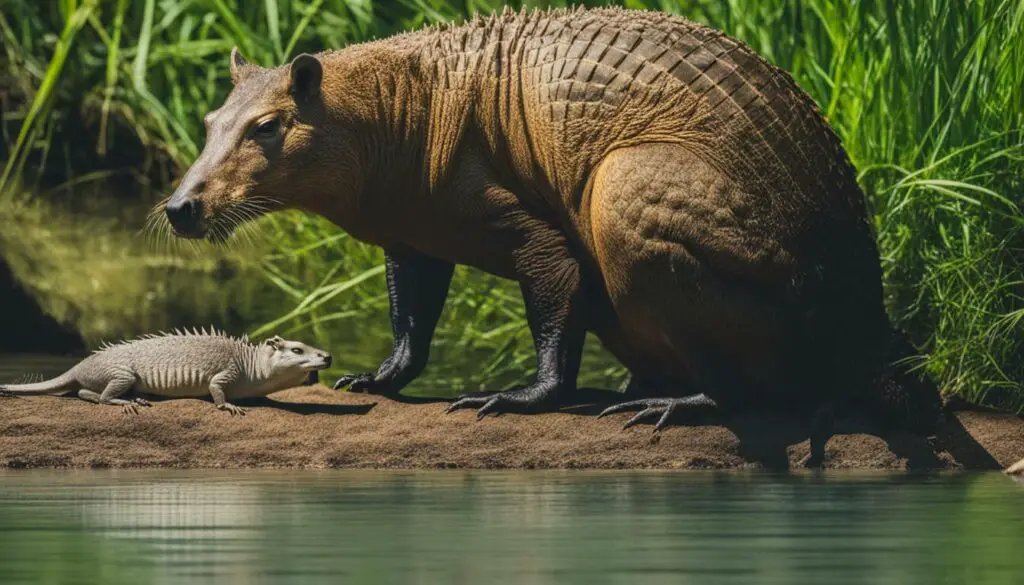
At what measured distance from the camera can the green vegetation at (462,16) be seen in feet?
33.1

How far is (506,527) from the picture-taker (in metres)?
6.87

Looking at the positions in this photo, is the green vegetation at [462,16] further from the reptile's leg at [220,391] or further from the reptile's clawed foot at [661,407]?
the reptile's leg at [220,391]

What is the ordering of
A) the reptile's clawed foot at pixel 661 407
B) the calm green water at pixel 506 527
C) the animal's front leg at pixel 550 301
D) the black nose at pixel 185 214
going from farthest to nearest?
the animal's front leg at pixel 550 301
the black nose at pixel 185 214
the reptile's clawed foot at pixel 661 407
the calm green water at pixel 506 527

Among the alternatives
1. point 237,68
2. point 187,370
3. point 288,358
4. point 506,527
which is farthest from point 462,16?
point 506,527

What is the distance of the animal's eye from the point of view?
955 centimetres

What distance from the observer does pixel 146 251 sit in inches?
572

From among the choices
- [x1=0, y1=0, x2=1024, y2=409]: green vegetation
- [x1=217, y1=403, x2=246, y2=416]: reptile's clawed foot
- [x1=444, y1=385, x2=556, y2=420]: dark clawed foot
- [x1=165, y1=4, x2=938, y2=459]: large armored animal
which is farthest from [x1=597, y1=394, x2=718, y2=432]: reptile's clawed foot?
[x1=217, y1=403, x2=246, y2=416]: reptile's clawed foot

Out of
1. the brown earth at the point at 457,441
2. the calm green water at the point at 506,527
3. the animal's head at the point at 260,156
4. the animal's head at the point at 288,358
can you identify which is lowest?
the calm green water at the point at 506,527

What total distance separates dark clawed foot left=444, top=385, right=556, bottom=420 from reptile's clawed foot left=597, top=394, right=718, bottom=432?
268 millimetres

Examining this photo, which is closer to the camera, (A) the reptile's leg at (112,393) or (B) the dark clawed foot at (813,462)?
(B) the dark clawed foot at (813,462)

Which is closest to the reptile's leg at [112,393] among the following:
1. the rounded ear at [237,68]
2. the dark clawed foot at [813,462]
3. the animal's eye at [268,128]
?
the animal's eye at [268,128]

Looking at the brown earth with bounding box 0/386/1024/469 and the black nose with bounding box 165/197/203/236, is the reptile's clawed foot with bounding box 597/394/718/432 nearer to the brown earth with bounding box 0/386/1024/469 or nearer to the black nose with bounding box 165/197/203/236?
the brown earth with bounding box 0/386/1024/469

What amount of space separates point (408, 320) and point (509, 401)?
2.98 ft

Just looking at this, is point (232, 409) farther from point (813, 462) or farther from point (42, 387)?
point (813, 462)
